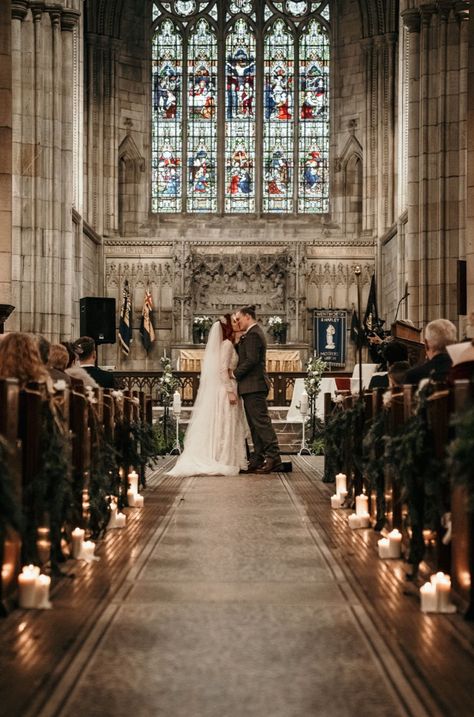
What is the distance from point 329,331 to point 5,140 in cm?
1392

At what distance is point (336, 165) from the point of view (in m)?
26.5

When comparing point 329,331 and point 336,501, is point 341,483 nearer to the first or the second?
point 336,501

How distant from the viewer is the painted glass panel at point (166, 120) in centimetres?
2684

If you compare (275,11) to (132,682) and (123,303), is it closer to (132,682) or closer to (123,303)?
(123,303)

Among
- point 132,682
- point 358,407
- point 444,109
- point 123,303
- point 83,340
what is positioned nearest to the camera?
point 132,682

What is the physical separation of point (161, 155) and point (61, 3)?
7.57 meters

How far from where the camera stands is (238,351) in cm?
1159

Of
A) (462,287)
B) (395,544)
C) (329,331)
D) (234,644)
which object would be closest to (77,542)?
(395,544)

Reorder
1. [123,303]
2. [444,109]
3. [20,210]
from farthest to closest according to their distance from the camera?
[123,303]
[20,210]
[444,109]

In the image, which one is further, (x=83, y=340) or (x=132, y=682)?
(x=83, y=340)

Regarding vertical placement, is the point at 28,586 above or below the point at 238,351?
below

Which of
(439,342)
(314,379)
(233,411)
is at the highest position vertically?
(439,342)

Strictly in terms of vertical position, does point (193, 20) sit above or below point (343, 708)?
above

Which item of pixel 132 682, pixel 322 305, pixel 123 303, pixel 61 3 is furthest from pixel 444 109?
pixel 132 682
